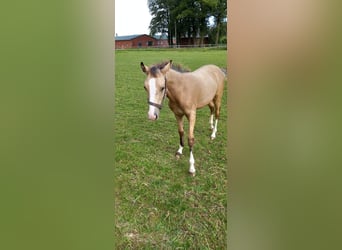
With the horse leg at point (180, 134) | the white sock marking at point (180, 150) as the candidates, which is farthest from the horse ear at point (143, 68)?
the white sock marking at point (180, 150)

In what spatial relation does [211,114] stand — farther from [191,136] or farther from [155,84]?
[155,84]

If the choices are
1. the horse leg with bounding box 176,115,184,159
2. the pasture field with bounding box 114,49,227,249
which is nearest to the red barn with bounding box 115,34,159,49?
the pasture field with bounding box 114,49,227,249

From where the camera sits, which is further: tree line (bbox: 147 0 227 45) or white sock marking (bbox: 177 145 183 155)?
white sock marking (bbox: 177 145 183 155)

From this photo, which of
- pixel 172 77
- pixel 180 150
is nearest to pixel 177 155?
pixel 180 150

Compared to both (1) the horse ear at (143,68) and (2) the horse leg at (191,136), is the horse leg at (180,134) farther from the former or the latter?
(1) the horse ear at (143,68)

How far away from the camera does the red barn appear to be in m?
1.49

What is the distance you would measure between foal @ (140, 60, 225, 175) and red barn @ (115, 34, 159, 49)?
102mm

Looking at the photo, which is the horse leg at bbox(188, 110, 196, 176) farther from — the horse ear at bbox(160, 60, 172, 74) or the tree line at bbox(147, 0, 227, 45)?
the tree line at bbox(147, 0, 227, 45)

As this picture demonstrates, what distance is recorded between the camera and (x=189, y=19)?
1481 millimetres

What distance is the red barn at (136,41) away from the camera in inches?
58.7
